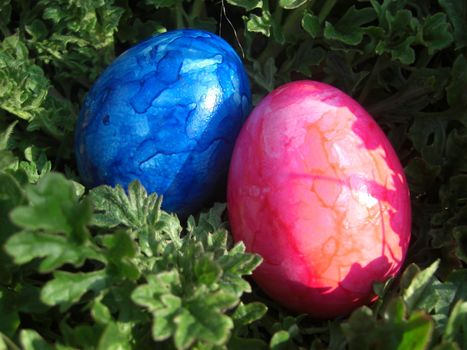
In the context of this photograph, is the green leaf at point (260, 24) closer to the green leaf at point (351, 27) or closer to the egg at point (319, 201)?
the green leaf at point (351, 27)


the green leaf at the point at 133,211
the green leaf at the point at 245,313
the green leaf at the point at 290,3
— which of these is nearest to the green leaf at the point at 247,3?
the green leaf at the point at 290,3

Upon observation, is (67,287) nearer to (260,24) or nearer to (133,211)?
(133,211)

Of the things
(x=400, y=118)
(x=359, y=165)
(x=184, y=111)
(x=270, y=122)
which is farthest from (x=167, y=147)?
(x=400, y=118)

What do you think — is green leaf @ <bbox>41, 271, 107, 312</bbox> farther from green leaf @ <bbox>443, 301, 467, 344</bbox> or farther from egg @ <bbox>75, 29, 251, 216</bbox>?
green leaf @ <bbox>443, 301, 467, 344</bbox>

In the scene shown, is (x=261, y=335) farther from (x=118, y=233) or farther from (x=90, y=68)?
(x=90, y=68)

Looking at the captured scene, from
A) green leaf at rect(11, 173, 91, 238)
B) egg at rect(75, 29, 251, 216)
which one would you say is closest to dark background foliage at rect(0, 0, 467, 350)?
green leaf at rect(11, 173, 91, 238)

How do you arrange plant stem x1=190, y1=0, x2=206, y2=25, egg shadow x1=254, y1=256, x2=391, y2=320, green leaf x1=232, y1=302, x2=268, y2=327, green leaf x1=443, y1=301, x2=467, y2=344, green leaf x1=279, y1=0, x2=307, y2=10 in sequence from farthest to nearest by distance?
1. plant stem x1=190, y1=0, x2=206, y2=25
2. green leaf x1=279, y1=0, x2=307, y2=10
3. egg shadow x1=254, y1=256, x2=391, y2=320
4. green leaf x1=232, y1=302, x2=268, y2=327
5. green leaf x1=443, y1=301, x2=467, y2=344

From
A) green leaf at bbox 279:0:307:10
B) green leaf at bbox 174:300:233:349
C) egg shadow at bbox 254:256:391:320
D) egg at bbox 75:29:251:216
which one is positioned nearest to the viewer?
green leaf at bbox 174:300:233:349

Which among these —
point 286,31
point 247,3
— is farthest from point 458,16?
point 247,3
